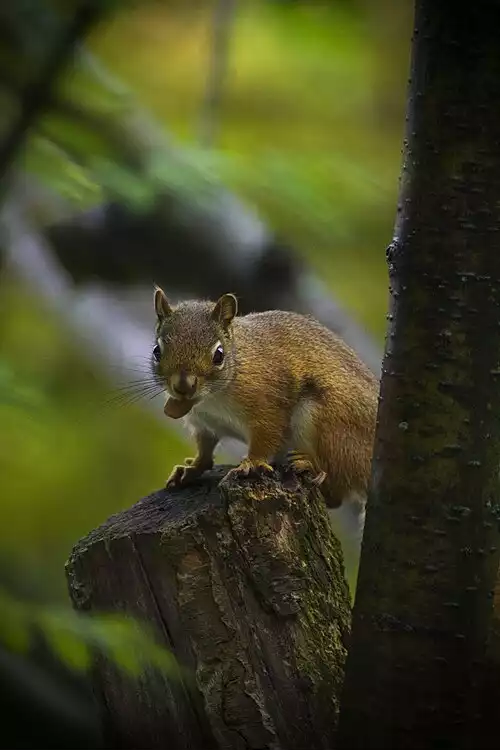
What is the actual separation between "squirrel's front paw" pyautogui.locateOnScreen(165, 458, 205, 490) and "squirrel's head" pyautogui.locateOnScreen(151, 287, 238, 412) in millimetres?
182

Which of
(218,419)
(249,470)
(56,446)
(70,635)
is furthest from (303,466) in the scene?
(70,635)

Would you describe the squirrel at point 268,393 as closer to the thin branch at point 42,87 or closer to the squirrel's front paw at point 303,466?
the squirrel's front paw at point 303,466

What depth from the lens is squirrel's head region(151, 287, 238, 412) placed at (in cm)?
283

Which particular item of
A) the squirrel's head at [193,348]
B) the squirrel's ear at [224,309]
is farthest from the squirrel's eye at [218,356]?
the squirrel's ear at [224,309]

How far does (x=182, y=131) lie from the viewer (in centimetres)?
527

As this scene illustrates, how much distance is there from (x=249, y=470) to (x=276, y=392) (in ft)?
1.98

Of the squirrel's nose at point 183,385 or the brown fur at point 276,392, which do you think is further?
the brown fur at point 276,392

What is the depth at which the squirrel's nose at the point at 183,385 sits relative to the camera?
9.05 feet

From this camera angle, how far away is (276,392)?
312 centimetres

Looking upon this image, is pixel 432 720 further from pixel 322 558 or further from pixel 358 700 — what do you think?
pixel 322 558

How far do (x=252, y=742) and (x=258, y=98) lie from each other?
13.1 ft

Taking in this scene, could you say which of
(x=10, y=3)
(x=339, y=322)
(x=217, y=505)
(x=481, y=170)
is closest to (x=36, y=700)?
(x=10, y=3)

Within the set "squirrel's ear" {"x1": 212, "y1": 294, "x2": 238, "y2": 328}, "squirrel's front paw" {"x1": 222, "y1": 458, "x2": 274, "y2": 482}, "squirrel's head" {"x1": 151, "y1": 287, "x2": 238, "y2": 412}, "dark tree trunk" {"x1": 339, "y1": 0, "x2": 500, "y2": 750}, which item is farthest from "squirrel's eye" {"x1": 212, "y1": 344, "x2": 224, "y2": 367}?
"dark tree trunk" {"x1": 339, "y1": 0, "x2": 500, "y2": 750}

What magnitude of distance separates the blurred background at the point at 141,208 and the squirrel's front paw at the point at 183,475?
0.67 feet
